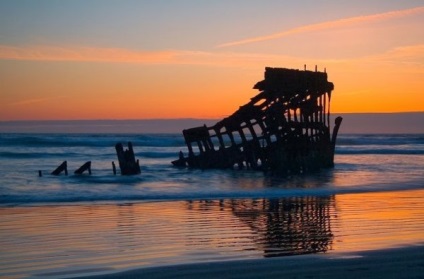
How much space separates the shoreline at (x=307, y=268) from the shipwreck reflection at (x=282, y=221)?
675mm

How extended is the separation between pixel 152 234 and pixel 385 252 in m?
3.43

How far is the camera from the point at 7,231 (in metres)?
9.95

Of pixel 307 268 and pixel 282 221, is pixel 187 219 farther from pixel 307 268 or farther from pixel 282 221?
pixel 307 268

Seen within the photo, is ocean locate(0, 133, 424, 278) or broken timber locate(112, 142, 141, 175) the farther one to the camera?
broken timber locate(112, 142, 141, 175)

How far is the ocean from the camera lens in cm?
795

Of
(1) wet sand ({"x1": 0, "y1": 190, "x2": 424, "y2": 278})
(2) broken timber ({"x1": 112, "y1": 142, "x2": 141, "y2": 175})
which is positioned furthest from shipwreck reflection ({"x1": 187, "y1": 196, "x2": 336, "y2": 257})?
(2) broken timber ({"x1": 112, "y1": 142, "x2": 141, "y2": 175})

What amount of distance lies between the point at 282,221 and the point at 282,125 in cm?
1300

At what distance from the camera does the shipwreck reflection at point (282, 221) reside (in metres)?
8.48

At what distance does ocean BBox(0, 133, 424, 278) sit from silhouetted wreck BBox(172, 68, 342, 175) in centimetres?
283

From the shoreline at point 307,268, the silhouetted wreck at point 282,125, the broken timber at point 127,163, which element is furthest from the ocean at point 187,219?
the silhouetted wreck at point 282,125

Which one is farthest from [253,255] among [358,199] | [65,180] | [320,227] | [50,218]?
[65,180]

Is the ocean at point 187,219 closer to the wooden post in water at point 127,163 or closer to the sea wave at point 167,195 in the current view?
the sea wave at point 167,195

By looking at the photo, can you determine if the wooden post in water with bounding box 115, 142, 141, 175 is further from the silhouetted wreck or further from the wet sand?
the wet sand

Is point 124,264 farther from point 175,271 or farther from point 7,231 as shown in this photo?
point 7,231
